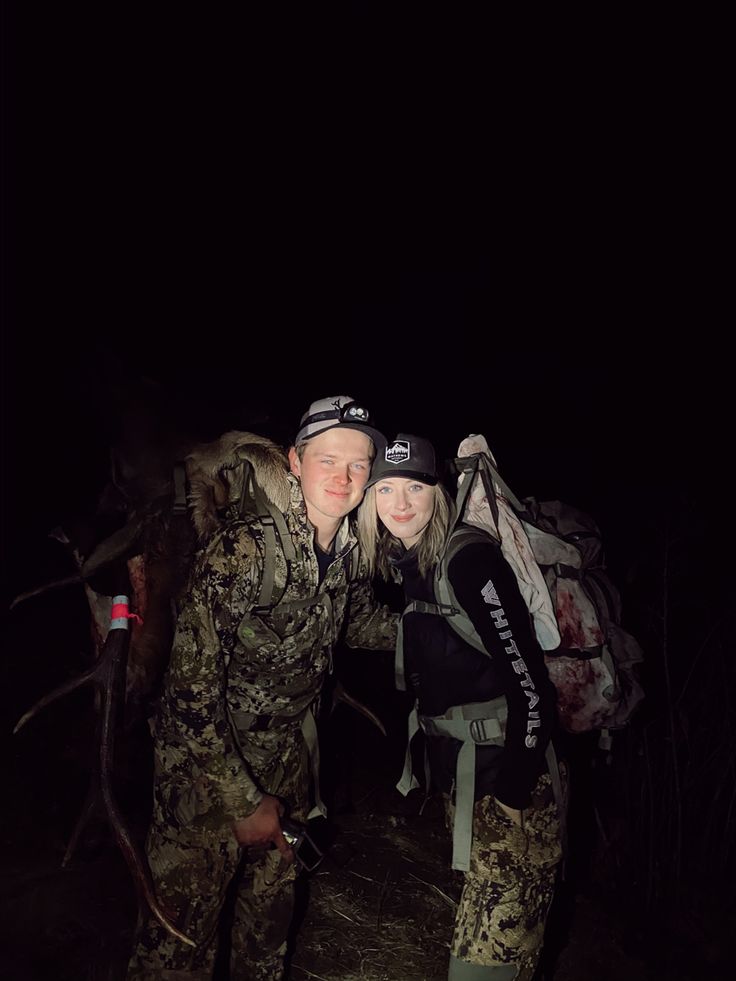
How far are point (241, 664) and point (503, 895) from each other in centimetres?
131

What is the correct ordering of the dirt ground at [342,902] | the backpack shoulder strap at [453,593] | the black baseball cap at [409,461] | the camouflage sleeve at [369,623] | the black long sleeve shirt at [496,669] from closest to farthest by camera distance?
the black long sleeve shirt at [496,669], the backpack shoulder strap at [453,593], the black baseball cap at [409,461], the camouflage sleeve at [369,623], the dirt ground at [342,902]

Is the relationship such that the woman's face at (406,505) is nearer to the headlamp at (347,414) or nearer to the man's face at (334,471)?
the man's face at (334,471)

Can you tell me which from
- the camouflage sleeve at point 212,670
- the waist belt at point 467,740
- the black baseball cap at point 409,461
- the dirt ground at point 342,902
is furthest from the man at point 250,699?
the dirt ground at point 342,902

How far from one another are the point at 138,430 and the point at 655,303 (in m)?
19.6

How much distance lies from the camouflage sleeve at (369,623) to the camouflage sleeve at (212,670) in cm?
82

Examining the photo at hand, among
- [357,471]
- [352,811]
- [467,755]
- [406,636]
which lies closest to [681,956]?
[352,811]

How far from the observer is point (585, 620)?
247cm

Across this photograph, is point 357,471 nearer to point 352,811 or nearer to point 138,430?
point 138,430

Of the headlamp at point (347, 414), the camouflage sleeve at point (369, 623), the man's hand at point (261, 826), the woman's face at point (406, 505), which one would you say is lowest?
the man's hand at point (261, 826)

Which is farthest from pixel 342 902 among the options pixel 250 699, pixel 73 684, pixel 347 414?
pixel 347 414

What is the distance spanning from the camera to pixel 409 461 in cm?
243

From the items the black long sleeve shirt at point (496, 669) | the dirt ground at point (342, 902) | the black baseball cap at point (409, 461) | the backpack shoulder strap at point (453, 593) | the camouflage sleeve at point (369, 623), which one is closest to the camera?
the black long sleeve shirt at point (496, 669)

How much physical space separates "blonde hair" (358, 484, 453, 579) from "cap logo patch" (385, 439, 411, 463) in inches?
6.6

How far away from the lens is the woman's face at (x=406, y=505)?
2471mm
